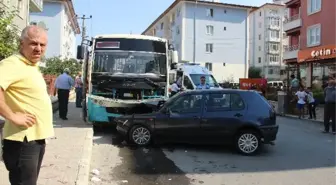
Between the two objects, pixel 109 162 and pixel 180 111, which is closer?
pixel 109 162

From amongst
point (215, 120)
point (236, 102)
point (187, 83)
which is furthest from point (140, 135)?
point (187, 83)

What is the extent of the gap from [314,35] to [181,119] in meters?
30.0

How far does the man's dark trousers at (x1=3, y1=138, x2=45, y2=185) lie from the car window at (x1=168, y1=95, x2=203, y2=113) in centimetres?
662

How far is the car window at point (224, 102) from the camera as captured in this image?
9.69 m

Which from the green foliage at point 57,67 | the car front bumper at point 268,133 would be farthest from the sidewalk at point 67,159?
the green foliage at point 57,67

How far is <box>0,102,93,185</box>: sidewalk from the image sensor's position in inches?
233

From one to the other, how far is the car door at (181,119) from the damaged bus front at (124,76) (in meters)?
1.84

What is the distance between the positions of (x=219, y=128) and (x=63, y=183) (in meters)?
4.60

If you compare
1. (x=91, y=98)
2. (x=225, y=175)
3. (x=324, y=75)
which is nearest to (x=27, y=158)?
(x=225, y=175)

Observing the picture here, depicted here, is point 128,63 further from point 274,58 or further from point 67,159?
point 274,58

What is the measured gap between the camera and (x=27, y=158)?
10.9 ft

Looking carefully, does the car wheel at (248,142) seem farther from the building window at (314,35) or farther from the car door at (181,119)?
the building window at (314,35)

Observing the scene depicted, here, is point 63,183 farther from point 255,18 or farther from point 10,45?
point 255,18

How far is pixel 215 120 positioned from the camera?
377 inches
